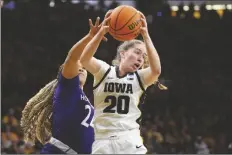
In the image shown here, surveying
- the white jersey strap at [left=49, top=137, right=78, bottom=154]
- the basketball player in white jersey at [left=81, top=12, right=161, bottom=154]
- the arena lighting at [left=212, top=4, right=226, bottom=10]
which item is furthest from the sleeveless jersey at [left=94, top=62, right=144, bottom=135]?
the arena lighting at [left=212, top=4, right=226, bottom=10]

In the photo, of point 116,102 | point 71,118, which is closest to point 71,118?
point 71,118

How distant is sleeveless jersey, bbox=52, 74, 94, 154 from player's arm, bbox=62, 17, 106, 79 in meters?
0.06

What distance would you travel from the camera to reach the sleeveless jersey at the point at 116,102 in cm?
438

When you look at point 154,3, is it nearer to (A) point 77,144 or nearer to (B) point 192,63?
(B) point 192,63

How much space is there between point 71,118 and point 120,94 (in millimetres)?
434

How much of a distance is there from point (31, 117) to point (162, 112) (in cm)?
925

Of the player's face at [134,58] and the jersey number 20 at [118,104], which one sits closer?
the jersey number 20 at [118,104]

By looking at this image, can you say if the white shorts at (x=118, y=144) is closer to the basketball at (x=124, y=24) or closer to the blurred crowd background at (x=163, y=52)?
the basketball at (x=124, y=24)

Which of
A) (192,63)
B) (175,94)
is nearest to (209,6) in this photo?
(192,63)

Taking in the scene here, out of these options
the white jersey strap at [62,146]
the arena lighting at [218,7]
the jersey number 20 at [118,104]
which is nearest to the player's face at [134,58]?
the jersey number 20 at [118,104]

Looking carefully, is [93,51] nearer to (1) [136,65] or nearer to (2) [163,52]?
(1) [136,65]

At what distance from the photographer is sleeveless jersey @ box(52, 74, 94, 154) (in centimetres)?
433

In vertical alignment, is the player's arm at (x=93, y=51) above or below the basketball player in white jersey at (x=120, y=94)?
above

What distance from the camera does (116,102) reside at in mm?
4406
